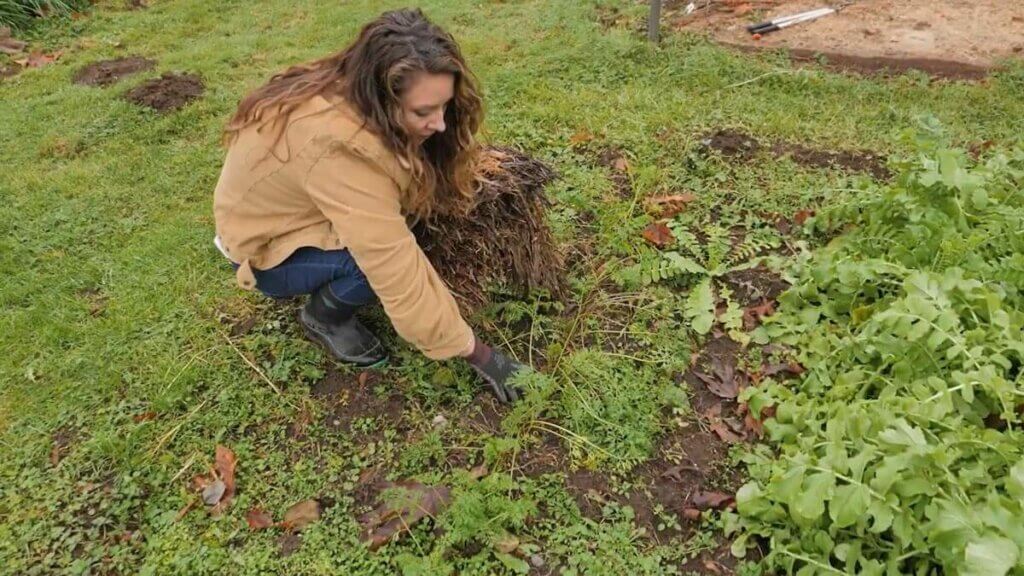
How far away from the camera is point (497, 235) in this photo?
2.85m

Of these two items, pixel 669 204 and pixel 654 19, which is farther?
pixel 654 19

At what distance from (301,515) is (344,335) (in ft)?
2.46

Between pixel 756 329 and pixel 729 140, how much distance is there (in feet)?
5.13

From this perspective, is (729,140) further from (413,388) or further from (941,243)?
(413,388)

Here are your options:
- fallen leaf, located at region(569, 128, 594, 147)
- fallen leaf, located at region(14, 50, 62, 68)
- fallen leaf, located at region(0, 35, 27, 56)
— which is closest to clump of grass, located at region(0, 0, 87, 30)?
fallen leaf, located at region(0, 35, 27, 56)

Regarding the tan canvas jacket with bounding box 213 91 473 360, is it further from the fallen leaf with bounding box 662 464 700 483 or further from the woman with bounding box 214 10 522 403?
the fallen leaf with bounding box 662 464 700 483

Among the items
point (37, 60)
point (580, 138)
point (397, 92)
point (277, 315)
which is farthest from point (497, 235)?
point (37, 60)

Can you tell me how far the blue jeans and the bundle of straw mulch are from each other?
31cm

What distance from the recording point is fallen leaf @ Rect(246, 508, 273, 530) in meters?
2.35

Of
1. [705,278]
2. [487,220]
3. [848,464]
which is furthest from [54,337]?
[848,464]

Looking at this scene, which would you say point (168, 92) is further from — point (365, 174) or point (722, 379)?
point (722, 379)

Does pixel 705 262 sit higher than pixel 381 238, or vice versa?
pixel 381 238

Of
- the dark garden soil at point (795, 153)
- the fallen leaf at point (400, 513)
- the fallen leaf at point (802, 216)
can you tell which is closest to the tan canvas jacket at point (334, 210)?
the fallen leaf at point (400, 513)

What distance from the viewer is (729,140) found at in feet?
13.4
